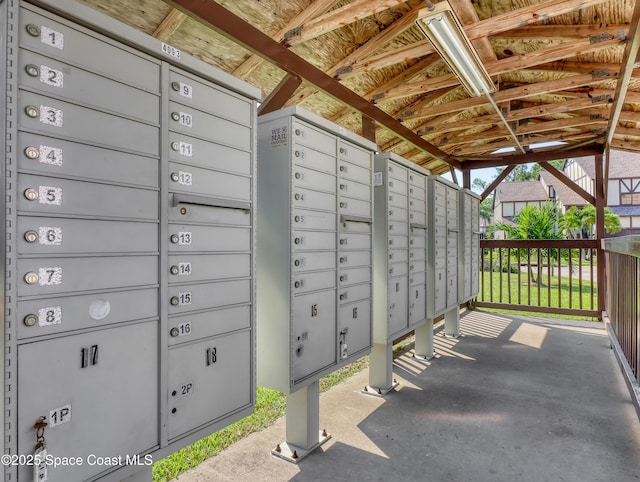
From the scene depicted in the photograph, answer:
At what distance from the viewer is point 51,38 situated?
118cm

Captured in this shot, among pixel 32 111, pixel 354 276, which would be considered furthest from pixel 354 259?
pixel 32 111

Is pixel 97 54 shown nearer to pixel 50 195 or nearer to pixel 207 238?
pixel 50 195

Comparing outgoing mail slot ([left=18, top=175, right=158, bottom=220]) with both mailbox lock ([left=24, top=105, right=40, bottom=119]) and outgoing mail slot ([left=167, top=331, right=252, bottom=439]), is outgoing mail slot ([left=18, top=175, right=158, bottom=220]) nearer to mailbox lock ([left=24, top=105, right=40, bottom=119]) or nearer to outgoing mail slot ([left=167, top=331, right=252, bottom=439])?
mailbox lock ([left=24, top=105, right=40, bottom=119])

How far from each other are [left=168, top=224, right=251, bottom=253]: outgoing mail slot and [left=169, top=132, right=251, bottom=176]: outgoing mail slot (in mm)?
285

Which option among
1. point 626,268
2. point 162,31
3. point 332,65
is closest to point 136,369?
point 162,31

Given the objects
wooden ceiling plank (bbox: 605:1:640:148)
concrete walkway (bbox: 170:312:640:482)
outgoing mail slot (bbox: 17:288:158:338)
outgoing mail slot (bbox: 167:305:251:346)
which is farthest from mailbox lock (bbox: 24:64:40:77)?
wooden ceiling plank (bbox: 605:1:640:148)

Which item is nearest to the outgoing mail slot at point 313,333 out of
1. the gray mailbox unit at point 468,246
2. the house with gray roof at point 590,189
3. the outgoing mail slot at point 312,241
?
the outgoing mail slot at point 312,241

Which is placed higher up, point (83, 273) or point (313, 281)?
point (83, 273)

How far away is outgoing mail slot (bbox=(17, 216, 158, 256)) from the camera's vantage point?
3.67 feet

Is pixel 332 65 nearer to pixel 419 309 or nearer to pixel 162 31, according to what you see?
pixel 162 31

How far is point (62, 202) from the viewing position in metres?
1.19

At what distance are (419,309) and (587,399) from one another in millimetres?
1577

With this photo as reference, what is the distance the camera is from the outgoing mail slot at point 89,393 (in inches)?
44.2

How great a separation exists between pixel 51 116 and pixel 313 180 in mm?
1402
